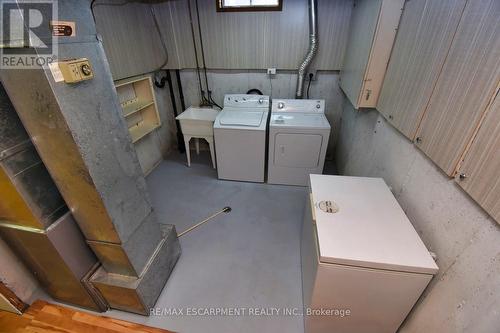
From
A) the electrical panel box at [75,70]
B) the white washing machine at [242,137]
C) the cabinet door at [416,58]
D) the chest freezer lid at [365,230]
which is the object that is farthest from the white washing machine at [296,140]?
the electrical panel box at [75,70]

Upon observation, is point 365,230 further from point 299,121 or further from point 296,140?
point 299,121

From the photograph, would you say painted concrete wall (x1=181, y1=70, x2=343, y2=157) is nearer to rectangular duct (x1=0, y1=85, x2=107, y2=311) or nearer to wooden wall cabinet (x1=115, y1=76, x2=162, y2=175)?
wooden wall cabinet (x1=115, y1=76, x2=162, y2=175)

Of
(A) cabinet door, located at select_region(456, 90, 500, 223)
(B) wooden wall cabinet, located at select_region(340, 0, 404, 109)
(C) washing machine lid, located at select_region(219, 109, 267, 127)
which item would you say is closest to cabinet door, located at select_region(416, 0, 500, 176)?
(A) cabinet door, located at select_region(456, 90, 500, 223)

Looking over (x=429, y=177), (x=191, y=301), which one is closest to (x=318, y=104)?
(x=429, y=177)

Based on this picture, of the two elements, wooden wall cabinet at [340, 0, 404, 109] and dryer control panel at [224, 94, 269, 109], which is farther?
dryer control panel at [224, 94, 269, 109]

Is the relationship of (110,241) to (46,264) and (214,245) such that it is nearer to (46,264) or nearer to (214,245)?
(46,264)

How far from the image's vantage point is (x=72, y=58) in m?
0.98

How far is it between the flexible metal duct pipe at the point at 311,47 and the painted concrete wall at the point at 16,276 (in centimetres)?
329

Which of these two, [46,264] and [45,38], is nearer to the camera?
[45,38]

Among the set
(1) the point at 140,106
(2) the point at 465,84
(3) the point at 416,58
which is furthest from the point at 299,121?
(1) the point at 140,106

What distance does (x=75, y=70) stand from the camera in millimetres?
967

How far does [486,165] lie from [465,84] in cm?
39

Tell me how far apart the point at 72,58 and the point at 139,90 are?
233cm

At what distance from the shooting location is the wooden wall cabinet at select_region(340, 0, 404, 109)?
1719 millimetres
